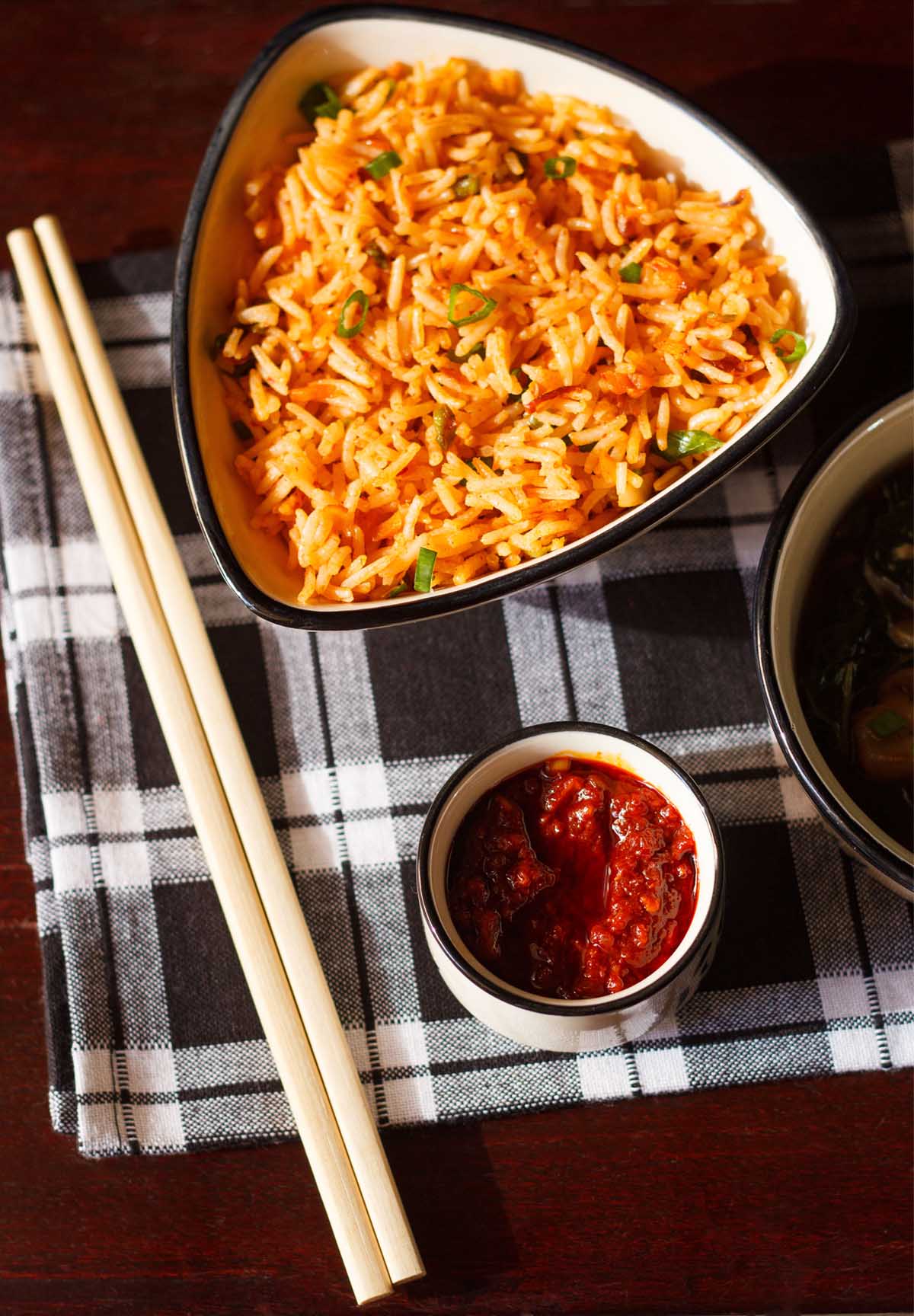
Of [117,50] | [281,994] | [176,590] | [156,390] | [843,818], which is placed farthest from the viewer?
[117,50]

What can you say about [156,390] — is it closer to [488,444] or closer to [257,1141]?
[488,444]

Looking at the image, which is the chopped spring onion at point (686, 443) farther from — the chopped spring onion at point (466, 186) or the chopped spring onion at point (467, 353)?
the chopped spring onion at point (466, 186)

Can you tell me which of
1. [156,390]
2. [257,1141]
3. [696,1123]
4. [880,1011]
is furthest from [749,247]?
[257,1141]

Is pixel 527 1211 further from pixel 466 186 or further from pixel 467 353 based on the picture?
pixel 466 186

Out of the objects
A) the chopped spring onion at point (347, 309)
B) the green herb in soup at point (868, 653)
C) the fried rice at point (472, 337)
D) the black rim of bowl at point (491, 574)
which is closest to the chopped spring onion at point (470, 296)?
the fried rice at point (472, 337)

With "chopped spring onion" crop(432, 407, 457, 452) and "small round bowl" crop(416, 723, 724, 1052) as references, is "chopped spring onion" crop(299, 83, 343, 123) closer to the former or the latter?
"chopped spring onion" crop(432, 407, 457, 452)

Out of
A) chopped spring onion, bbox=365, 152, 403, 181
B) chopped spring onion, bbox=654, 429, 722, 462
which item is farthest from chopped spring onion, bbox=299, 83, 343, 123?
chopped spring onion, bbox=654, 429, 722, 462

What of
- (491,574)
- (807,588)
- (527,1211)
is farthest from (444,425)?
(527,1211)
